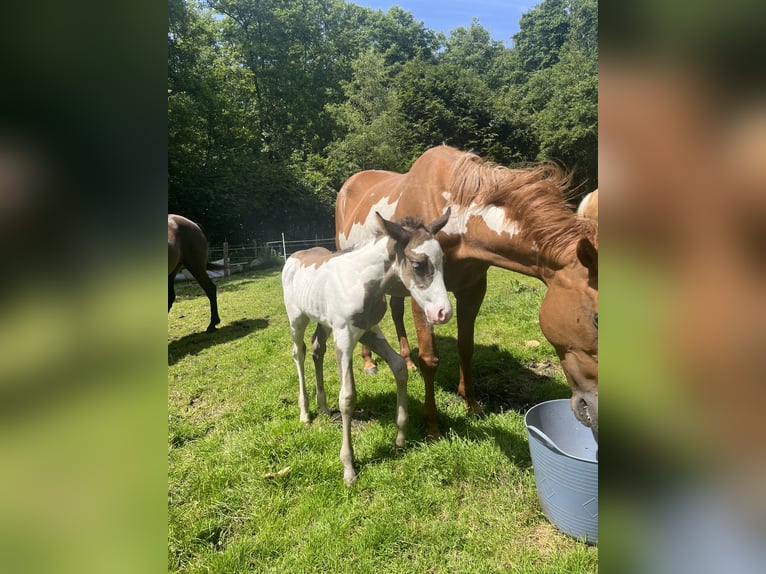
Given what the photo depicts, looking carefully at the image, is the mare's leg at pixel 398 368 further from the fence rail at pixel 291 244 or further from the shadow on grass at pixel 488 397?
the fence rail at pixel 291 244

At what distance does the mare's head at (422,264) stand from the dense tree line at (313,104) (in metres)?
2.90

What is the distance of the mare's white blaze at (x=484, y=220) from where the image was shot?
7.56ft

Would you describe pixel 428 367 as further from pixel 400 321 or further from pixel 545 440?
pixel 400 321

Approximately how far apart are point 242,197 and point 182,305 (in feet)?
12.6

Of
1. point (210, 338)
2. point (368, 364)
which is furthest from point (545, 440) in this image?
point (210, 338)

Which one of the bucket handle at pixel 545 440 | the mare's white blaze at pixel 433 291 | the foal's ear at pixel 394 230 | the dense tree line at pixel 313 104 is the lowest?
the bucket handle at pixel 545 440

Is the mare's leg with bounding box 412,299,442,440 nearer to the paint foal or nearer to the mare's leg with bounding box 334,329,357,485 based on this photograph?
the paint foal

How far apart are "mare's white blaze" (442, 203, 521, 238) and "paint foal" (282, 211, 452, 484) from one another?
262 mm

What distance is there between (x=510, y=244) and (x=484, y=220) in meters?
0.25

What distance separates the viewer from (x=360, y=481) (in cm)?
240

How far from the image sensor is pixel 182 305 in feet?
22.4

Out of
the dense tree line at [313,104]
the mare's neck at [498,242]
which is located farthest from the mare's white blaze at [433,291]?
the dense tree line at [313,104]

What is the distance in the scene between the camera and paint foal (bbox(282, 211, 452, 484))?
7.21 ft
